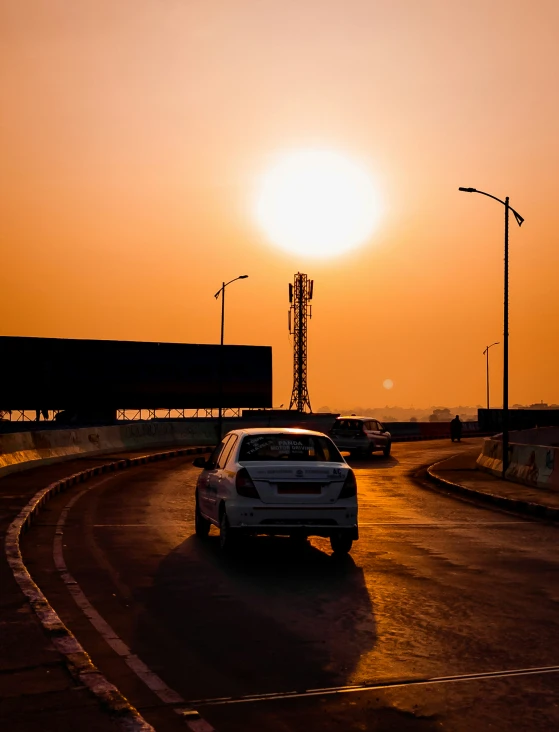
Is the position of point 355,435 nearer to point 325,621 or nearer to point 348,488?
point 348,488

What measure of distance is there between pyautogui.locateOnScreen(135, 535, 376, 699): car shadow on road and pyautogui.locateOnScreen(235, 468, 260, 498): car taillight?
86 centimetres

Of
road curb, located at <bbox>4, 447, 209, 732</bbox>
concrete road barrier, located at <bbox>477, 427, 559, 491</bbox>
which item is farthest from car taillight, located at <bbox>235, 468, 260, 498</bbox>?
concrete road barrier, located at <bbox>477, 427, 559, 491</bbox>

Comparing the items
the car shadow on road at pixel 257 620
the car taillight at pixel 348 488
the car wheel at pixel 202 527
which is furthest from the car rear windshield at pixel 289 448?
the car wheel at pixel 202 527

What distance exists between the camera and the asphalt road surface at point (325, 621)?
6641 millimetres

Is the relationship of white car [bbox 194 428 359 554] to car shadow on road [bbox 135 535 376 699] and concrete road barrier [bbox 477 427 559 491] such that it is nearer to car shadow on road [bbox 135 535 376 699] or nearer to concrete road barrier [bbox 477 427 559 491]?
car shadow on road [bbox 135 535 376 699]

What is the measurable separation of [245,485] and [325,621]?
14.1 feet

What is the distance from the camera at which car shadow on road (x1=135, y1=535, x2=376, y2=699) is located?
7.46 m

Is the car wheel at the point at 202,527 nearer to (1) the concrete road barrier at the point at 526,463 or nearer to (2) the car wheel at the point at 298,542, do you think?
(2) the car wheel at the point at 298,542

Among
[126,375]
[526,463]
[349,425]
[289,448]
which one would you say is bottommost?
[526,463]

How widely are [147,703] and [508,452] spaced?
24432mm

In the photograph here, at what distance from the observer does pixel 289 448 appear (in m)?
14.5

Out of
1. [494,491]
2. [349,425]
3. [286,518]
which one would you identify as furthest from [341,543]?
[349,425]

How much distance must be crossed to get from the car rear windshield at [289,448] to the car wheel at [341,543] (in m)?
1.01

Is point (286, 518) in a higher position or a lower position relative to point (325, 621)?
higher
